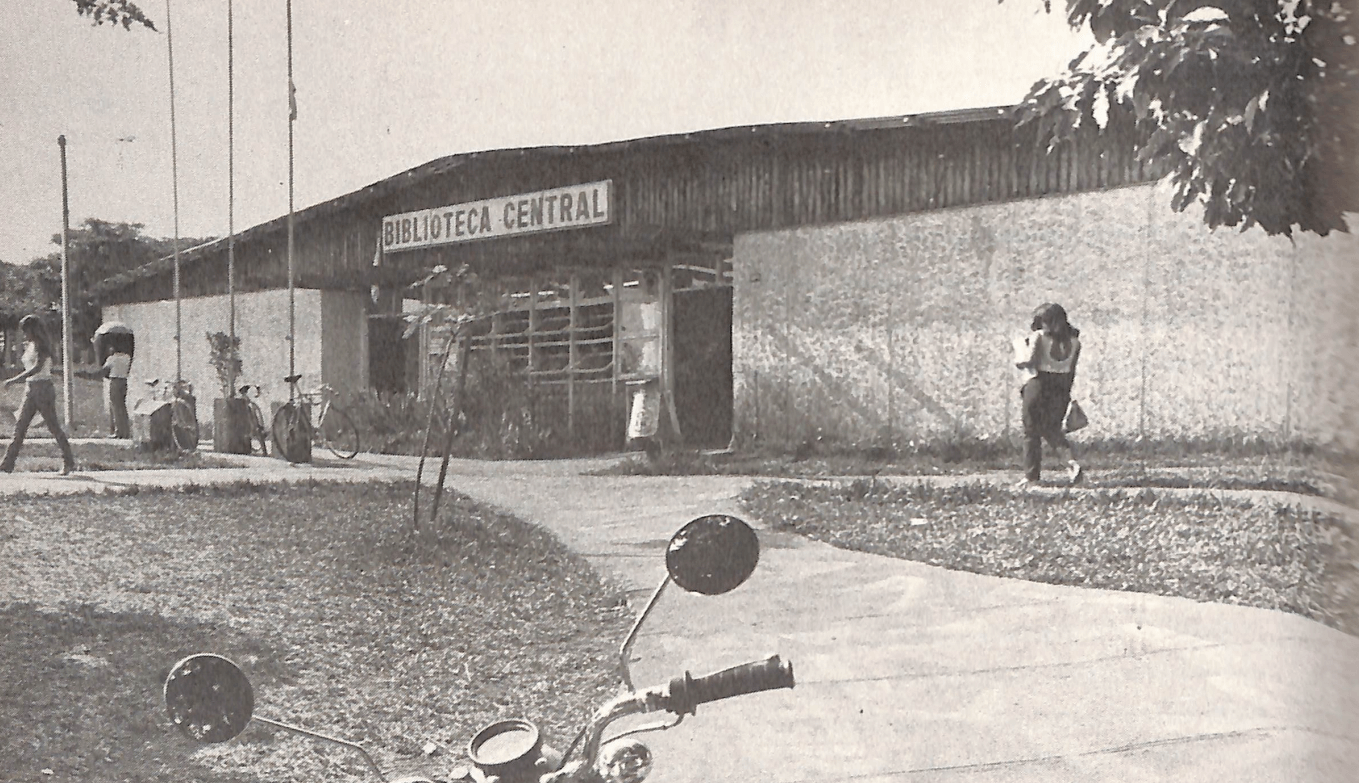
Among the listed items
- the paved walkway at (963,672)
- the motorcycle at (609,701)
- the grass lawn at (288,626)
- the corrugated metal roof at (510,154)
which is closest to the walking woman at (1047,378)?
the paved walkway at (963,672)

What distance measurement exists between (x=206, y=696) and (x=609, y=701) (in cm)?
48

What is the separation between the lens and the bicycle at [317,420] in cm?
160

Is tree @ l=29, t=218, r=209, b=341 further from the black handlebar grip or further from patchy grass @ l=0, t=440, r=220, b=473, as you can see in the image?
the black handlebar grip

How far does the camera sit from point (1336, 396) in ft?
4.81

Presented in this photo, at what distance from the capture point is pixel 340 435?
1606 mm

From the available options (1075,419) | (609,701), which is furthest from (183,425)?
(1075,419)

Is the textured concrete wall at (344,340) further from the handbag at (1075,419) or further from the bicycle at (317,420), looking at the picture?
the handbag at (1075,419)

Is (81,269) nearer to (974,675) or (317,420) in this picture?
(317,420)

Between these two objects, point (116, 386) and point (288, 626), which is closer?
point (288, 626)

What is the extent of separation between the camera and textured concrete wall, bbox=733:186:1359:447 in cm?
140

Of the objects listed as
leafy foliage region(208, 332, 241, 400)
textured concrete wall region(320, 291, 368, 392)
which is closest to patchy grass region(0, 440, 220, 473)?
leafy foliage region(208, 332, 241, 400)

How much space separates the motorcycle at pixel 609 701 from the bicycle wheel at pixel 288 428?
0.51 meters

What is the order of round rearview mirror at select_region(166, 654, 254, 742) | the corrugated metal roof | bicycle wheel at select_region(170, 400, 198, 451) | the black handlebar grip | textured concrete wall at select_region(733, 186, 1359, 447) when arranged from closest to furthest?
the black handlebar grip
round rearview mirror at select_region(166, 654, 254, 742)
textured concrete wall at select_region(733, 186, 1359, 447)
the corrugated metal roof
bicycle wheel at select_region(170, 400, 198, 451)

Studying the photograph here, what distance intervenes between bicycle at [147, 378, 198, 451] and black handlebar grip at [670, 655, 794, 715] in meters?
1.01
